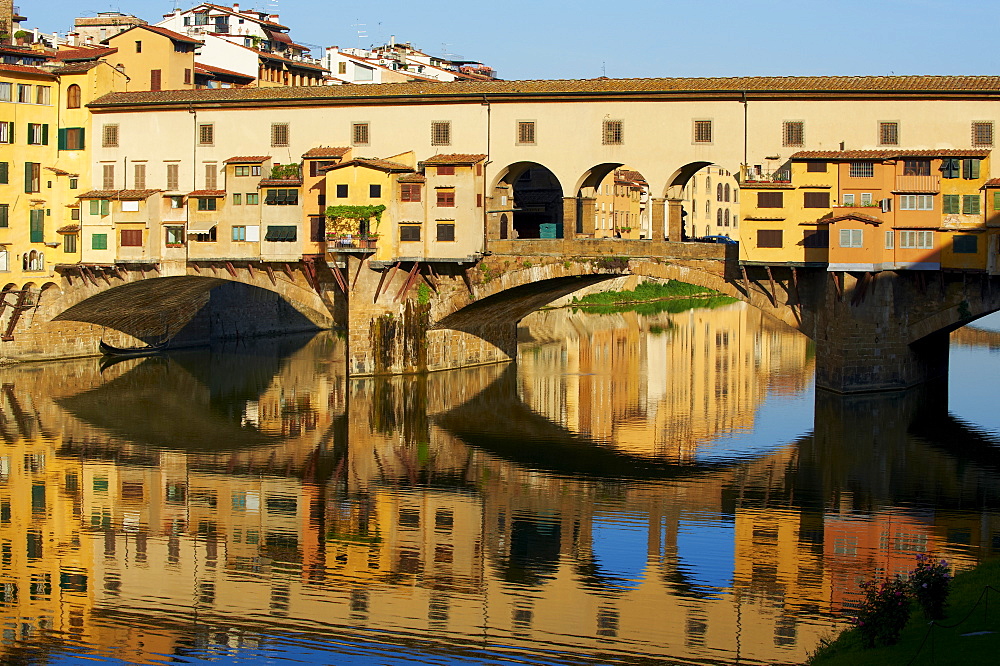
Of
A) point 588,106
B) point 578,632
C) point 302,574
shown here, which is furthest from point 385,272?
point 578,632

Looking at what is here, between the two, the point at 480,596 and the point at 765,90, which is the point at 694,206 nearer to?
the point at 765,90

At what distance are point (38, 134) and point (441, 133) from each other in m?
16.7

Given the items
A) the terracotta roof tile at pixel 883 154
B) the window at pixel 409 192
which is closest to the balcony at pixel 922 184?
the terracotta roof tile at pixel 883 154

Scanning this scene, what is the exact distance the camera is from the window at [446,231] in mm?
46125

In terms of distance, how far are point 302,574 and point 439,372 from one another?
25.1 m

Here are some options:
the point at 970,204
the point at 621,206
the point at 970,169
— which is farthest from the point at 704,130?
the point at 621,206

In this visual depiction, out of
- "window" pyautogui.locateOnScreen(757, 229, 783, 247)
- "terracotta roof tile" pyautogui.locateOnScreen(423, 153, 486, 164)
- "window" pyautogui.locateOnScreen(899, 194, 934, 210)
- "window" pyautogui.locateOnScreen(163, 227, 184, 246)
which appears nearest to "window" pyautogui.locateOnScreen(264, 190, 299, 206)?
"window" pyautogui.locateOnScreen(163, 227, 184, 246)

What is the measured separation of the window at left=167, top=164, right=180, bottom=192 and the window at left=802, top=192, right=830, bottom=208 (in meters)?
23.2

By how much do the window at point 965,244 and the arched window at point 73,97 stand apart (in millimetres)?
32591

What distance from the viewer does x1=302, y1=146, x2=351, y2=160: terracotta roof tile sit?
4681 cm

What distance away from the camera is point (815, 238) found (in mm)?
42625

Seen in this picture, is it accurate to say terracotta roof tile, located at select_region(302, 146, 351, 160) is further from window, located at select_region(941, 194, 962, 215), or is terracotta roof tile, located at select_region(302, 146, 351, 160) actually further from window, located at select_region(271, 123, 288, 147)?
window, located at select_region(941, 194, 962, 215)

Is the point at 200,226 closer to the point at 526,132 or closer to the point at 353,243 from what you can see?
the point at 353,243

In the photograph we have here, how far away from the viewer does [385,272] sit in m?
46.8
